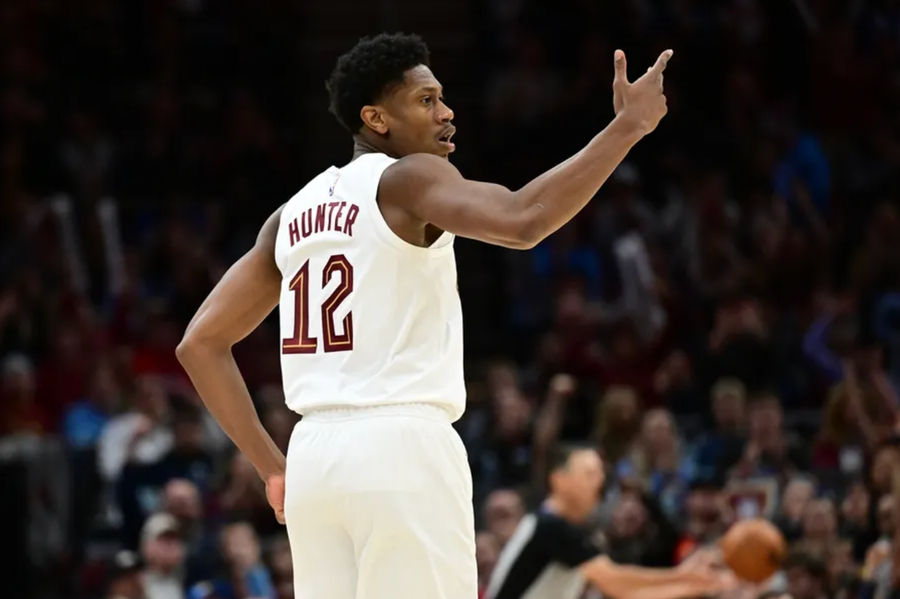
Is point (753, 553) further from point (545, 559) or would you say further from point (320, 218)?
point (320, 218)

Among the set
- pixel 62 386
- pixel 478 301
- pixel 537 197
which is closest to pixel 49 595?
pixel 62 386

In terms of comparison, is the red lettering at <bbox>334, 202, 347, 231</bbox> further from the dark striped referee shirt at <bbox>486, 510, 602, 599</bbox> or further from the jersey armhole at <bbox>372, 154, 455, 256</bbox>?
the dark striped referee shirt at <bbox>486, 510, 602, 599</bbox>

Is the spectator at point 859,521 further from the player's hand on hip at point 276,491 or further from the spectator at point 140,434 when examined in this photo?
the spectator at point 140,434

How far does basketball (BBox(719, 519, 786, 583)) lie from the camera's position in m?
9.27

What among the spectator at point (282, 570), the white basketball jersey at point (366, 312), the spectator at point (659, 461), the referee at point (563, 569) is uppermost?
the white basketball jersey at point (366, 312)

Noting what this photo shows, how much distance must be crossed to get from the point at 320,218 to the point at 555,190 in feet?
2.55

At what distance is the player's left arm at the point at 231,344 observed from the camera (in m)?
5.25

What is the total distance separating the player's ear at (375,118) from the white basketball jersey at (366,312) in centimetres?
9

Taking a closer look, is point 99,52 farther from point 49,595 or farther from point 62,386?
point 49,595

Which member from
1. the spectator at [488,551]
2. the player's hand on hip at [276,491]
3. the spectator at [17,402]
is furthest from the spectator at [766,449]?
the player's hand on hip at [276,491]

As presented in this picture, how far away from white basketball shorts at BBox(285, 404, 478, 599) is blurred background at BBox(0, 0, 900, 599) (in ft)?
14.0

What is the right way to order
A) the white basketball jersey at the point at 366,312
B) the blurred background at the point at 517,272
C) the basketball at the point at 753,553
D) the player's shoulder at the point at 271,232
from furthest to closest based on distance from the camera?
the blurred background at the point at 517,272
the basketball at the point at 753,553
the player's shoulder at the point at 271,232
the white basketball jersey at the point at 366,312

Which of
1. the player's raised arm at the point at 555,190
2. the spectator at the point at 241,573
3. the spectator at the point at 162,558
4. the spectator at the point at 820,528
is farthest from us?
the spectator at the point at 162,558

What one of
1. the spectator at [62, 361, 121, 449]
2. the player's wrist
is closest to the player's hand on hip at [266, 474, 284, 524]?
the player's wrist
